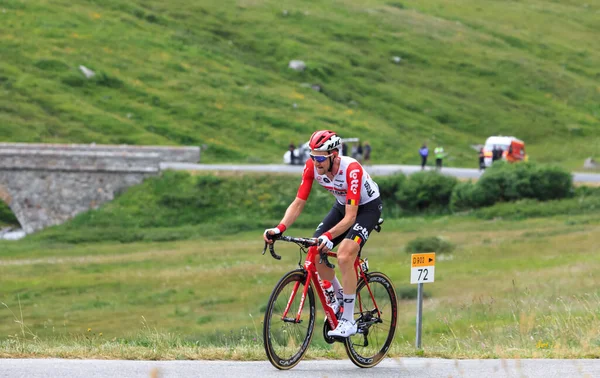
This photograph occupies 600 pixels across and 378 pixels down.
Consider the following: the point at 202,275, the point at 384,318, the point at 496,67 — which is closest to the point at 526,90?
the point at 496,67

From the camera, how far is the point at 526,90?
9444cm

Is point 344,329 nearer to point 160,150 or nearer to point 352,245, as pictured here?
point 352,245

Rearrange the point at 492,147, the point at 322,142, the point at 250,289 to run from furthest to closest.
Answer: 1. the point at 492,147
2. the point at 250,289
3. the point at 322,142

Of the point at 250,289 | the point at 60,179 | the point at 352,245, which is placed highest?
the point at 352,245

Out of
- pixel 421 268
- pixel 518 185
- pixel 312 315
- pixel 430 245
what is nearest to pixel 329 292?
pixel 312 315

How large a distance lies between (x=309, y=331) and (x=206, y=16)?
87582 mm

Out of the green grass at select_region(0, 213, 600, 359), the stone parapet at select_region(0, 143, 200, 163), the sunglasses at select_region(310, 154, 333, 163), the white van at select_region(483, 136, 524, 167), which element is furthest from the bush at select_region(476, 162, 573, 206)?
the sunglasses at select_region(310, 154, 333, 163)

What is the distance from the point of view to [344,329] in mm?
9609

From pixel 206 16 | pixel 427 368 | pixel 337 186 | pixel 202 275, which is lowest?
pixel 202 275

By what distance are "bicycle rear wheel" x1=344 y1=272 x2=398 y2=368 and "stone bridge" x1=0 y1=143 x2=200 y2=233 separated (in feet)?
141

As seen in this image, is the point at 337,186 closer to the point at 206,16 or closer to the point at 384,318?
the point at 384,318

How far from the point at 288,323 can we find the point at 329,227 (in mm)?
1168

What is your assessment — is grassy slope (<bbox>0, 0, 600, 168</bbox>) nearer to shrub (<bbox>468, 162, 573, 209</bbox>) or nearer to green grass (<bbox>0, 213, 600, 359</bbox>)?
shrub (<bbox>468, 162, 573, 209</bbox>)

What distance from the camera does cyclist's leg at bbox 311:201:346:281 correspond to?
968 centimetres
